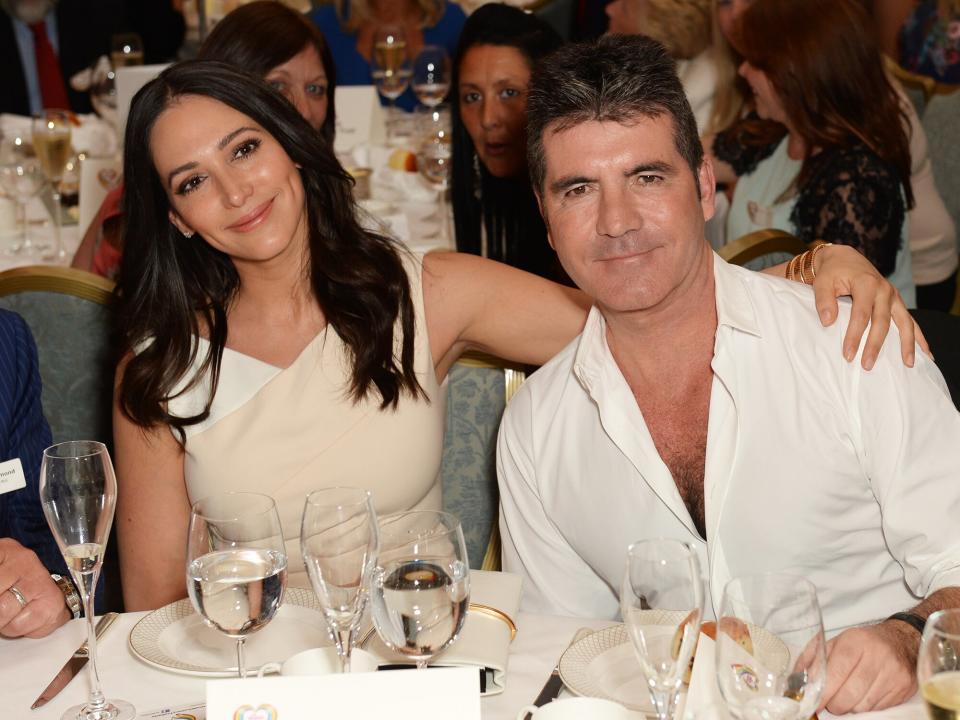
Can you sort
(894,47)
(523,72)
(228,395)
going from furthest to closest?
A: (894,47)
(523,72)
(228,395)

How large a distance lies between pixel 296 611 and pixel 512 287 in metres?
0.89

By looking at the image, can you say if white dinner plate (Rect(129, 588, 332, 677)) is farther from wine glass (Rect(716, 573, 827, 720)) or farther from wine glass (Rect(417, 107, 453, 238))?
wine glass (Rect(417, 107, 453, 238))

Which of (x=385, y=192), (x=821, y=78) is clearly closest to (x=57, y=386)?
(x=385, y=192)

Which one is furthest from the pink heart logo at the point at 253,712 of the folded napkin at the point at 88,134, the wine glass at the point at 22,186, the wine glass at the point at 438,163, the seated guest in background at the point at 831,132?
the folded napkin at the point at 88,134

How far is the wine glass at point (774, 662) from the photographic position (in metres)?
1.11

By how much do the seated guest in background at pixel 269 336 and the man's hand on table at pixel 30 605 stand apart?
0.54m

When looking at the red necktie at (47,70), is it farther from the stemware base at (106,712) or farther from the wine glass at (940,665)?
the wine glass at (940,665)

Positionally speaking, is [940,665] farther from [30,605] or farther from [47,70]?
[47,70]

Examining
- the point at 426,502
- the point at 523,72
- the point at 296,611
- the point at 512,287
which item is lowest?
the point at 426,502

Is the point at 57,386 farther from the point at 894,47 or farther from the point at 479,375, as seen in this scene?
the point at 894,47

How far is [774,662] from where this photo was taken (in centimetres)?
111

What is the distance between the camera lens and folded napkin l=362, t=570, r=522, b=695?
141 cm

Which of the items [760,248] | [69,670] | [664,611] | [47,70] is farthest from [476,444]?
[47,70]

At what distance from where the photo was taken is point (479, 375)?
97.3 inches
